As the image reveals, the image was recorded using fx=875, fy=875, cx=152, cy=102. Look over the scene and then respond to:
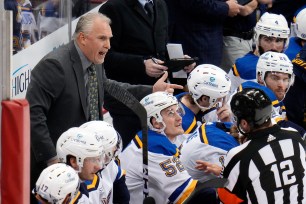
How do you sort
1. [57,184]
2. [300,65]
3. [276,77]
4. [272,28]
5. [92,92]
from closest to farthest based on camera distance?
1. [57,184]
2. [92,92]
3. [276,77]
4. [300,65]
5. [272,28]

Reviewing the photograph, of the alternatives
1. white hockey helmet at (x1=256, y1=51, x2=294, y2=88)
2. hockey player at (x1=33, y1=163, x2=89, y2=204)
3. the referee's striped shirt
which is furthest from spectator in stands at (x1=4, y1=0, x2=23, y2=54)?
white hockey helmet at (x1=256, y1=51, x2=294, y2=88)

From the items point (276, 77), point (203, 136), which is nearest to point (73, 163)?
point (203, 136)

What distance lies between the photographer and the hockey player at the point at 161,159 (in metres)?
5.25

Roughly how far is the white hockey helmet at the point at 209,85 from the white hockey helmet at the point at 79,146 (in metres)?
1.43

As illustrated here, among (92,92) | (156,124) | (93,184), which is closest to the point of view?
(93,184)

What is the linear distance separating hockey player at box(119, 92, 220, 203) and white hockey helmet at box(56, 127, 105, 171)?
1.66 ft

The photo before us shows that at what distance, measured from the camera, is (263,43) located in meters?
7.63

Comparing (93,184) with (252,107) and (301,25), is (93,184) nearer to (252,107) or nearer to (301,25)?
(252,107)

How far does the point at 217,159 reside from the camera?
18.2 ft

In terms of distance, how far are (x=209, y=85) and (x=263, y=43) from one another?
1.60m

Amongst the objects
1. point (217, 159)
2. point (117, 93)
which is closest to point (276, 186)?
point (217, 159)

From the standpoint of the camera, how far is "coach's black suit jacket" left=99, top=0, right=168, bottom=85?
6730 millimetres

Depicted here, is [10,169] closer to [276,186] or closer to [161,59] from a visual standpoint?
[276,186]

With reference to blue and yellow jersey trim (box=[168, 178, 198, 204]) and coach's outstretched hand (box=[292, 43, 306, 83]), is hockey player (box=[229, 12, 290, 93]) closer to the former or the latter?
coach's outstretched hand (box=[292, 43, 306, 83])
